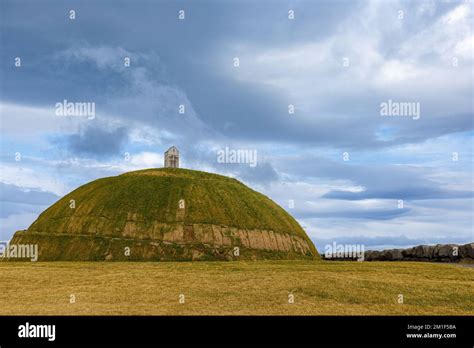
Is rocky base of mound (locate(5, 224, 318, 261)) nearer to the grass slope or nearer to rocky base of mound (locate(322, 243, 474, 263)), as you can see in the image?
the grass slope

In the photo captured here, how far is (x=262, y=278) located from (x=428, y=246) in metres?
59.1

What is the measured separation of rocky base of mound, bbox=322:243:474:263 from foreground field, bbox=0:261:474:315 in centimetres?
3165

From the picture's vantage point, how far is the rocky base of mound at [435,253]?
8021cm


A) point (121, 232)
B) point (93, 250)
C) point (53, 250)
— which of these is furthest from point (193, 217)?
point (53, 250)

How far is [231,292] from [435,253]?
64.2 m

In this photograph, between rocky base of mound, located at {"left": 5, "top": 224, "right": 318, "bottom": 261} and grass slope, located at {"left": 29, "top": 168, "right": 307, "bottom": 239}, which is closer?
rocky base of mound, located at {"left": 5, "top": 224, "right": 318, "bottom": 261}

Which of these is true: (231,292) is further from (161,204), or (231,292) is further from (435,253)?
(435,253)

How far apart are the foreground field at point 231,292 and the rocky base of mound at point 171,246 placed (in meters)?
15.5

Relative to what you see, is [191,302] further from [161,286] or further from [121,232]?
[121,232]

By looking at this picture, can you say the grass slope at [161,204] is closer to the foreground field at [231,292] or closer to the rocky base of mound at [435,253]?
the foreground field at [231,292]

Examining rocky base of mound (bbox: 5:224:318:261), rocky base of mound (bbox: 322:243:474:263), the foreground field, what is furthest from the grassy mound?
rocky base of mound (bbox: 322:243:474:263)

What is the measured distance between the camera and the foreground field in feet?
101

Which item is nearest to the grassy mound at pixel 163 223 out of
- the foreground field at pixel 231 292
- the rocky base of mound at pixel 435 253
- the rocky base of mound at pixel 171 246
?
the rocky base of mound at pixel 171 246

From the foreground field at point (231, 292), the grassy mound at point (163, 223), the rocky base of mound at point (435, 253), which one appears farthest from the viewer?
the rocky base of mound at point (435, 253)
